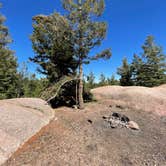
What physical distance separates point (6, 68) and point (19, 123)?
15.9 meters

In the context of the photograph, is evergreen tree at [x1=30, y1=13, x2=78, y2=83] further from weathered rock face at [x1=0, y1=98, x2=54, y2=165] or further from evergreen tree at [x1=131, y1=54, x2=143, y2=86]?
evergreen tree at [x1=131, y1=54, x2=143, y2=86]

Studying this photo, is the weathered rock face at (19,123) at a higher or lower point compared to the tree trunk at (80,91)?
lower

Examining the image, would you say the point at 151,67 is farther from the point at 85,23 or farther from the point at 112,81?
the point at 85,23

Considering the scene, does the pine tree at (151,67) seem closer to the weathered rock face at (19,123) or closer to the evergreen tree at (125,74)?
the evergreen tree at (125,74)

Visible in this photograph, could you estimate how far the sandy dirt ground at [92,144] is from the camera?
4.69 meters

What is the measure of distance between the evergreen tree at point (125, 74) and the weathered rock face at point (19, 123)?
2131 centimetres

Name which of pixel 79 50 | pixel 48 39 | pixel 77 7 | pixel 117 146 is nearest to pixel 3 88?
pixel 48 39

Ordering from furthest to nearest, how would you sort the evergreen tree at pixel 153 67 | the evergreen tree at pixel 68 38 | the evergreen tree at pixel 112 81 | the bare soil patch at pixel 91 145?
the evergreen tree at pixel 112 81
the evergreen tree at pixel 153 67
the evergreen tree at pixel 68 38
the bare soil patch at pixel 91 145

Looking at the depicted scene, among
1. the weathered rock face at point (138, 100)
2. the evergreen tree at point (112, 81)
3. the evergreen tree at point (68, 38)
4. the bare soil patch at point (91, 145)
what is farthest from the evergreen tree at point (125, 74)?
the bare soil patch at point (91, 145)

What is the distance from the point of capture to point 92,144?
5.68 m

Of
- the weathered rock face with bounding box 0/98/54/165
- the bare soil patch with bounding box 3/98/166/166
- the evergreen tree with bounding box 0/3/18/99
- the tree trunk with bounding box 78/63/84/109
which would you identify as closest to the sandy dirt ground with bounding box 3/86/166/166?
the bare soil patch with bounding box 3/98/166/166

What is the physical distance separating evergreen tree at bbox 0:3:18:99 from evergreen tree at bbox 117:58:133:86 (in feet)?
58.2

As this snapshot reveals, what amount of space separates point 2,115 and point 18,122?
688 millimetres

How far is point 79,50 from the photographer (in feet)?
36.1
